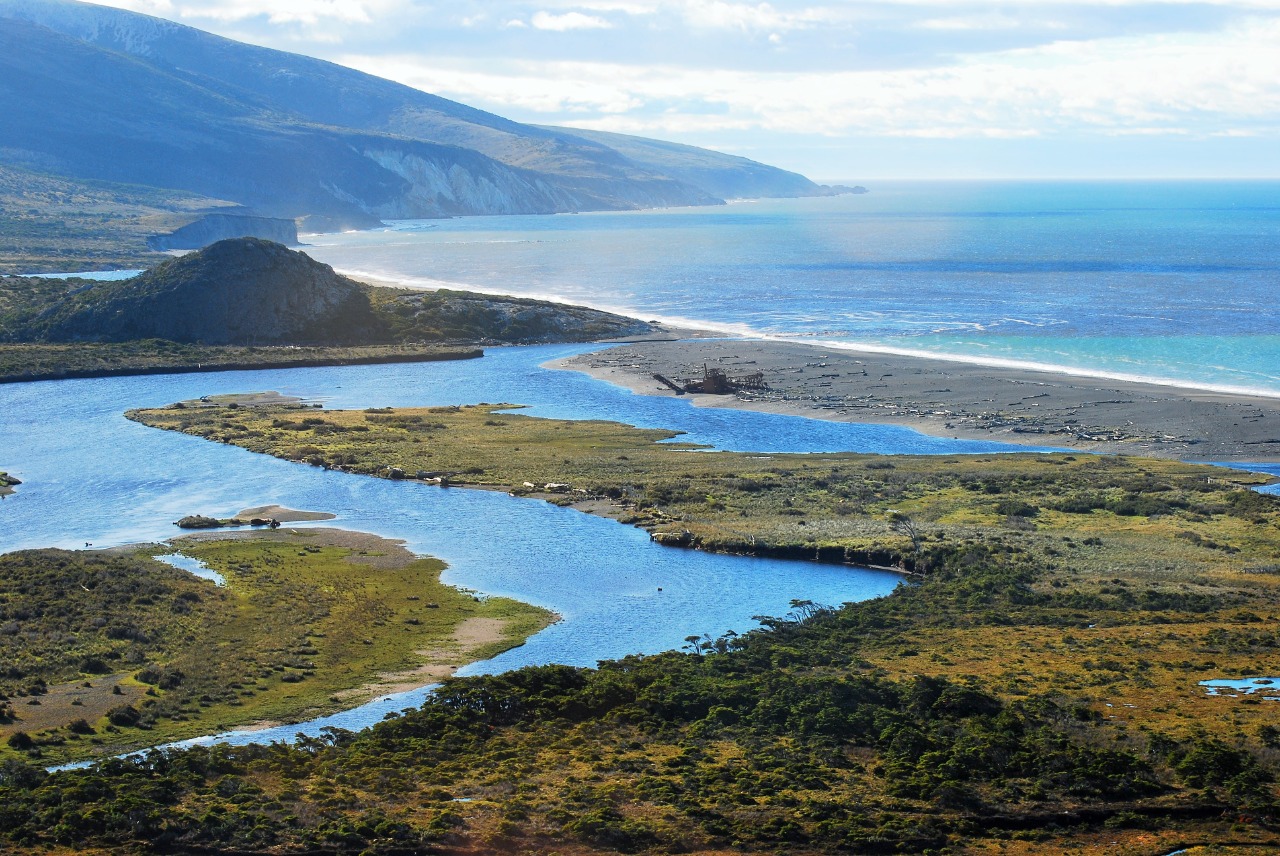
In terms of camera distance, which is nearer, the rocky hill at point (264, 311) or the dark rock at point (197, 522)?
the dark rock at point (197, 522)

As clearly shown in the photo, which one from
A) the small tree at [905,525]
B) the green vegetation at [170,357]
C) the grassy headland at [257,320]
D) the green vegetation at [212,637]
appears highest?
the grassy headland at [257,320]

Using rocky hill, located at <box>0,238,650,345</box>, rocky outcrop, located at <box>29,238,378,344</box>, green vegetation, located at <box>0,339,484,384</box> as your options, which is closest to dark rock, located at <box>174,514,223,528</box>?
green vegetation, located at <box>0,339,484,384</box>

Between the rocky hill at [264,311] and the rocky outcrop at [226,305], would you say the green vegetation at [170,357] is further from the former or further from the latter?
the rocky hill at [264,311]

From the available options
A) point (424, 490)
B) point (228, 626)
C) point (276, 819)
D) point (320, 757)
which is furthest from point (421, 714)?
point (424, 490)

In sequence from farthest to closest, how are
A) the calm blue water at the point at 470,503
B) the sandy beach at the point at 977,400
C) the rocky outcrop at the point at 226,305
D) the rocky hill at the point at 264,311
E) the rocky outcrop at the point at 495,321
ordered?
the rocky outcrop at the point at 495,321
the rocky hill at the point at 264,311
the rocky outcrop at the point at 226,305
the sandy beach at the point at 977,400
the calm blue water at the point at 470,503

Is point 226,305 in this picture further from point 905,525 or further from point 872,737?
point 872,737

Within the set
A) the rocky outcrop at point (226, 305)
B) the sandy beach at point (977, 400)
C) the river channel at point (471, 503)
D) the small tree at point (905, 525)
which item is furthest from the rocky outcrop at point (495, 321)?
the small tree at point (905, 525)

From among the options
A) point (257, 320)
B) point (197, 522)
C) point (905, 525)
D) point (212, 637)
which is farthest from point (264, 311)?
point (212, 637)
